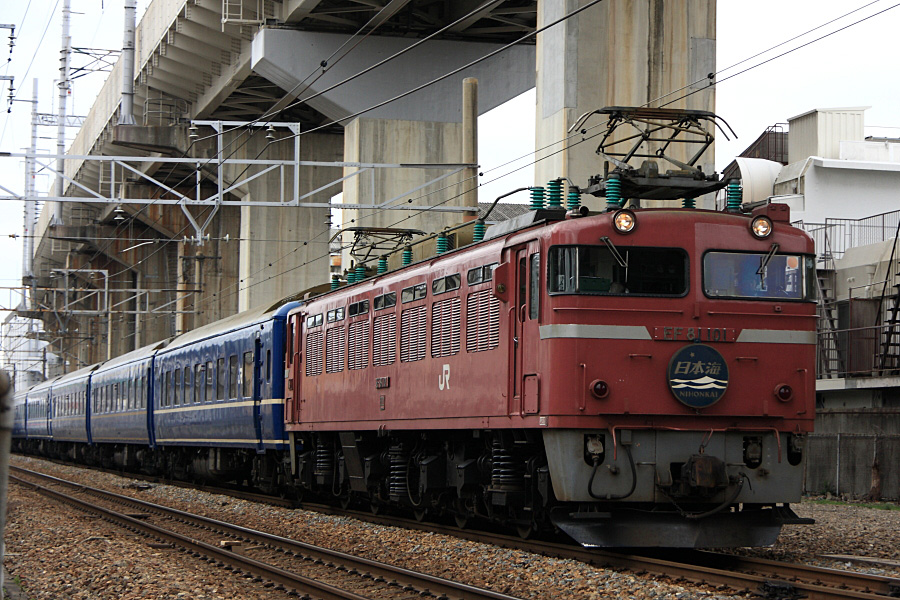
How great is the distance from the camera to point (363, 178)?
34.3 metres

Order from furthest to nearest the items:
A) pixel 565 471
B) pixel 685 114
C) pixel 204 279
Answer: pixel 204 279 → pixel 685 114 → pixel 565 471

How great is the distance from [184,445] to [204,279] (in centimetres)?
3013

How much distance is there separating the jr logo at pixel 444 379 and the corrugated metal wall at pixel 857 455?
1106 cm

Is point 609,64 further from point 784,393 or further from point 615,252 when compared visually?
point 784,393

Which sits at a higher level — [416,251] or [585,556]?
[416,251]

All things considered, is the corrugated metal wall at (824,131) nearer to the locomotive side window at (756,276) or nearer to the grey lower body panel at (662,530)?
the locomotive side window at (756,276)

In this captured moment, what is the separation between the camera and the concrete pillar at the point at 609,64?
79.4 ft

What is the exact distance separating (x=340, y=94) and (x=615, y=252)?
72.9 ft

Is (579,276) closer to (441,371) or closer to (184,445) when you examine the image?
(441,371)

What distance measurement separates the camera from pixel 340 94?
109 ft

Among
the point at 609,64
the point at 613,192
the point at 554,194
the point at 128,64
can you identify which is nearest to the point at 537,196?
the point at 554,194

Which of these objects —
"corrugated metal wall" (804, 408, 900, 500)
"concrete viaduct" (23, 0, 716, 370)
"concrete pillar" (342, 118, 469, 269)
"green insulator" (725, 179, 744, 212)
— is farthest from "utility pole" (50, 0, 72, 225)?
"green insulator" (725, 179, 744, 212)

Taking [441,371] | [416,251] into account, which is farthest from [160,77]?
[441,371]

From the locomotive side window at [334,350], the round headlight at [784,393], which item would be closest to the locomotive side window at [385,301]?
the locomotive side window at [334,350]
